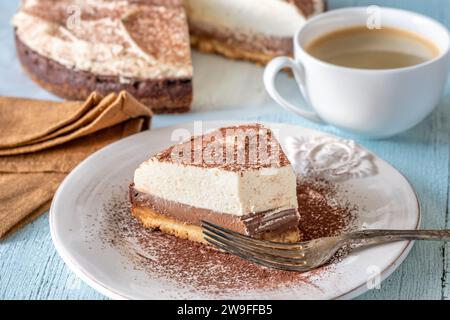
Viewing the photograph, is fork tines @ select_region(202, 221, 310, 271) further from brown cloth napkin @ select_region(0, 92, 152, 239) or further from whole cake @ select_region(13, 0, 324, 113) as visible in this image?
whole cake @ select_region(13, 0, 324, 113)

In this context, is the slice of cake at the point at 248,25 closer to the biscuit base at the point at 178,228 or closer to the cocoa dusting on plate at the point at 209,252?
the cocoa dusting on plate at the point at 209,252

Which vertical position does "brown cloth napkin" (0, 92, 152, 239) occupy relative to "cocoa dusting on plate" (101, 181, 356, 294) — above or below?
below

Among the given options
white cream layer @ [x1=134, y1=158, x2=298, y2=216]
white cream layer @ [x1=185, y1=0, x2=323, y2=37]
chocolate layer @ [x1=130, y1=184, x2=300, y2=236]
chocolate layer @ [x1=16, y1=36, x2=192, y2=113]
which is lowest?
chocolate layer @ [x1=16, y1=36, x2=192, y2=113]

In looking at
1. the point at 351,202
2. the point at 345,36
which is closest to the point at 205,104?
the point at 345,36

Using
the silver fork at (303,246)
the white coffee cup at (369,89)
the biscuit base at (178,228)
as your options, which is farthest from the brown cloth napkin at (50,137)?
the silver fork at (303,246)

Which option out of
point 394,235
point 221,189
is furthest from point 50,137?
point 394,235

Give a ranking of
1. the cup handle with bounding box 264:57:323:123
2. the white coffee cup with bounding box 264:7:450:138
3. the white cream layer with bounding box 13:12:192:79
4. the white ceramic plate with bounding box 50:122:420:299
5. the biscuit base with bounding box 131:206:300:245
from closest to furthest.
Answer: the white ceramic plate with bounding box 50:122:420:299
the biscuit base with bounding box 131:206:300:245
the white coffee cup with bounding box 264:7:450:138
the cup handle with bounding box 264:57:323:123
the white cream layer with bounding box 13:12:192:79

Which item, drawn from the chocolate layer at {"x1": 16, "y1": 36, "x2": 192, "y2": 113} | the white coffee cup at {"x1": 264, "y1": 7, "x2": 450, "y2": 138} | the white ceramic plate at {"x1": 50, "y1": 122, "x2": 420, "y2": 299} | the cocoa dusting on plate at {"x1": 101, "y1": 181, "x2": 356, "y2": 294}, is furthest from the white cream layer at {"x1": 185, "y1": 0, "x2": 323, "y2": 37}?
the cocoa dusting on plate at {"x1": 101, "y1": 181, "x2": 356, "y2": 294}
